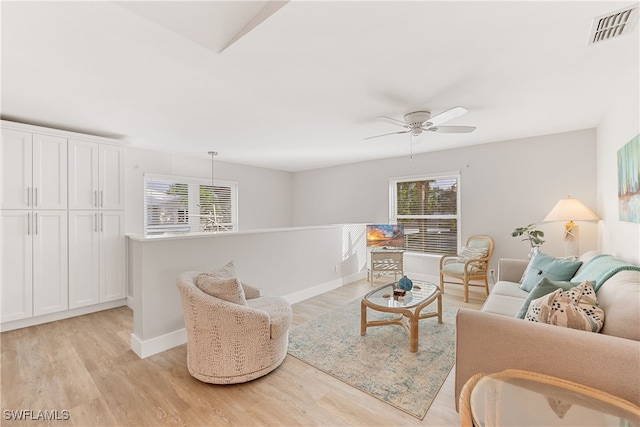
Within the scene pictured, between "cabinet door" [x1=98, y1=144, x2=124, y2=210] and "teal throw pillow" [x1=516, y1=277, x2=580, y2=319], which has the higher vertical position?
"cabinet door" [x1=98, y1=144, x2=124, y2=210]

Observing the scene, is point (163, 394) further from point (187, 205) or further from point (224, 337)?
point (187, 205)

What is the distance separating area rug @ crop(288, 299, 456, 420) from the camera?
A: 1960 millimetres

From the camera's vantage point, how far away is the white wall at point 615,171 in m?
2.13

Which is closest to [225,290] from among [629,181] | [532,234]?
[629,181]

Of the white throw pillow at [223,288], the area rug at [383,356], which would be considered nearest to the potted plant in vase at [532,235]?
the area rug at [383,356]

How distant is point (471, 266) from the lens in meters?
4.03

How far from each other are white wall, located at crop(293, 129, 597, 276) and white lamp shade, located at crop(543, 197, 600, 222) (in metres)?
0.55

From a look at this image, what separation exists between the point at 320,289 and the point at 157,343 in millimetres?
2364

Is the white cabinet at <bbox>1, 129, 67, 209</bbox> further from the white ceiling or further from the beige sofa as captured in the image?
the beige sofa

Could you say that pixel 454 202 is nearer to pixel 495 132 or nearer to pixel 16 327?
pixel 495 132

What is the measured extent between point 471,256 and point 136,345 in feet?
14.6

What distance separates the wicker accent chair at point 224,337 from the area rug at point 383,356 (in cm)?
53

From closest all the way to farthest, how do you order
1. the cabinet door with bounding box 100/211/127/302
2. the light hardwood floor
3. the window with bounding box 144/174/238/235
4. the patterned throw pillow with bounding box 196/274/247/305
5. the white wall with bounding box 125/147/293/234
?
the light hardwood floor → the patterned throw pillow with bounding box 196/274/247/305 → the cabinet door with bounding box 100/211/127/302 → the white wall with bounding box 125/147/293/234 → the window with bounding box 144/174/238/235

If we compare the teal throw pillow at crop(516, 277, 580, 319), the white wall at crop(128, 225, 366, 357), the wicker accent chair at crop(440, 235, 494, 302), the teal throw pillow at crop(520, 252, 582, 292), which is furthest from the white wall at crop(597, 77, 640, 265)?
the white wall at crop(128, 225, 366, 357)
